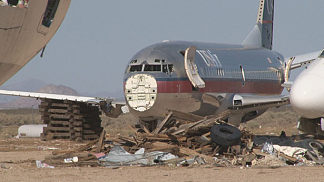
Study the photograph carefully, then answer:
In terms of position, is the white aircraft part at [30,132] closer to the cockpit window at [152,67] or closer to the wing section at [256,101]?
the wing section at [256,101]

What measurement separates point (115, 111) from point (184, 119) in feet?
33.4

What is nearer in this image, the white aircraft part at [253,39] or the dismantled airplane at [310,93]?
the dismantled airplane at [310,93]

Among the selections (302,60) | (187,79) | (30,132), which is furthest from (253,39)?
(187,79)

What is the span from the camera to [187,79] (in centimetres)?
2742

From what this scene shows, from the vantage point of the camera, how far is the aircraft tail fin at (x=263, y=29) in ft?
133

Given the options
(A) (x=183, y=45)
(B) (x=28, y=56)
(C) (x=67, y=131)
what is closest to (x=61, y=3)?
(B) (x=28, y=56)

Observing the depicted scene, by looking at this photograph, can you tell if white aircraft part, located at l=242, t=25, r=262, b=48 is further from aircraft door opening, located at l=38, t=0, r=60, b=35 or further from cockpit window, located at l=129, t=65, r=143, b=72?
aircraft door opening, located at l=38, t=0, r=60, b=35

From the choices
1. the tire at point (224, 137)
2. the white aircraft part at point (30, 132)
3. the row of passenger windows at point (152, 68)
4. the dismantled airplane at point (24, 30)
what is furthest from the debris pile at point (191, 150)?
the white aircraft part at point (30, 132)

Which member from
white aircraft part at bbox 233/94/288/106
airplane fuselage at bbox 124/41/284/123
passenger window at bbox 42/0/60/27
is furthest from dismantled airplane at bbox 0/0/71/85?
white aircraft part at bbox 233/94/288/106

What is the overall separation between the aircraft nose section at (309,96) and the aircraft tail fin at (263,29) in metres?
23.2

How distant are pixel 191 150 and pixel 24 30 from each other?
612cm

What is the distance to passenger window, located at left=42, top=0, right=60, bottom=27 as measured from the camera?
16.9 m

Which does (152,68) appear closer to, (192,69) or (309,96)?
(192,69)

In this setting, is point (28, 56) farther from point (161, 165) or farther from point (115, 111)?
point (115, 111)
